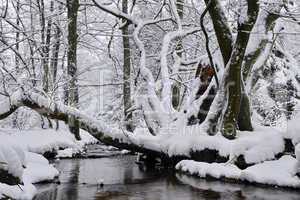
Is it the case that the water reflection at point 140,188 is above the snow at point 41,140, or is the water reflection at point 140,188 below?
below

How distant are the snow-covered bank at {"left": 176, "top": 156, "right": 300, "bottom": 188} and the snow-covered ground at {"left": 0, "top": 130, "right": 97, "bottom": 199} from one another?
412cm

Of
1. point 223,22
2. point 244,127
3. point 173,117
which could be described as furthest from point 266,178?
point 173,117

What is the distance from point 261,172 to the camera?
11250 mm

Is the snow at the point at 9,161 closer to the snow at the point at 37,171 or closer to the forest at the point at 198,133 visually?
the forest at the point at 198,133

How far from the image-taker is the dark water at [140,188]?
9375 millimetres

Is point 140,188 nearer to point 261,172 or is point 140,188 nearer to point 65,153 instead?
point 261,172

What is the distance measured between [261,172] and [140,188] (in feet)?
10.3

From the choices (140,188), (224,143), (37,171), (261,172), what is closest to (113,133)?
(224,143)

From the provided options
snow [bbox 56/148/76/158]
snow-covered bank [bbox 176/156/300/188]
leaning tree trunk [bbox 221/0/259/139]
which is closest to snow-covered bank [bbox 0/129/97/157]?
snow [bbox 56/148/76/158]

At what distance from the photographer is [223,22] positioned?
1266 centimetres

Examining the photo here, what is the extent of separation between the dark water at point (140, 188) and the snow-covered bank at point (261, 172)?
1.30ft

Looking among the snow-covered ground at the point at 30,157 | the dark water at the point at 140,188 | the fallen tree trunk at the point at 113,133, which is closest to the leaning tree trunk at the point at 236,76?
the fallen tree trunk at the point at 113,133

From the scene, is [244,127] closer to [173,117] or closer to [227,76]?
[227,76]

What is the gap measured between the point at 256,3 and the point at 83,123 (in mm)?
6715
